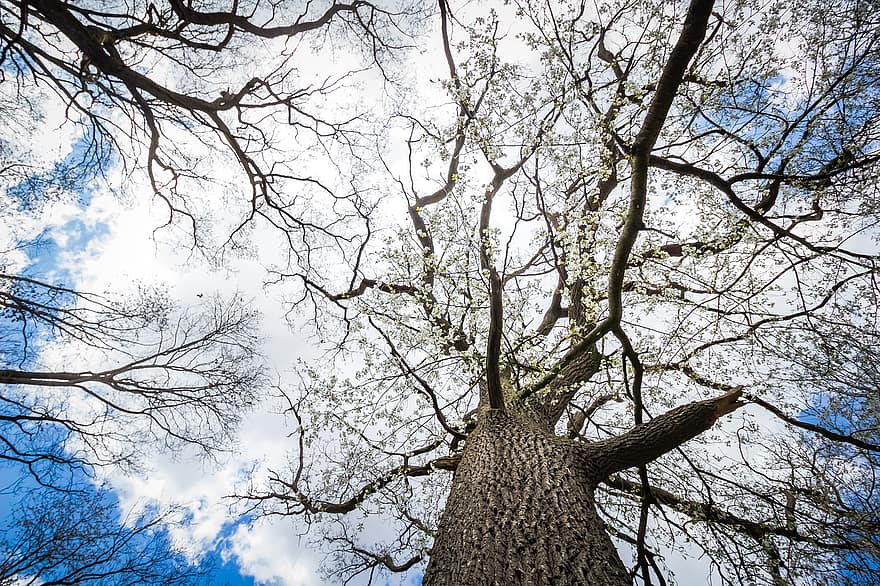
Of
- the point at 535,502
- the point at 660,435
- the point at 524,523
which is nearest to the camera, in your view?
the point at 524,523

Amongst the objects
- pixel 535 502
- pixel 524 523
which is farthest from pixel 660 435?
pixel 524 523

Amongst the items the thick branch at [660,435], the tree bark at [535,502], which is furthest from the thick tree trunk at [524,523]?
the thick branch at [660,435]

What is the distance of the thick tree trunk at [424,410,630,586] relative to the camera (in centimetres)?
189

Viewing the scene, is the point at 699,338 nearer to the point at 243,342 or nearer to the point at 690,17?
the point at 690,17

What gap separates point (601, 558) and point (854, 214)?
13.8 feet

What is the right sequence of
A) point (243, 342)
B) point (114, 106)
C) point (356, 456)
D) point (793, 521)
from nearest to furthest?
point (793, 521)
point (114, 106)
point (356, 456)
point (243, 342)

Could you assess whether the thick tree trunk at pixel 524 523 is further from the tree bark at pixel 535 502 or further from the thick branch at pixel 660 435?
the thick branch at pixel 660 435

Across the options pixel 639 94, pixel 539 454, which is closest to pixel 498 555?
pixel 539 454

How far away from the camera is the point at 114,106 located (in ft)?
15.5

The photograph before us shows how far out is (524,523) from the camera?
2.21 meters

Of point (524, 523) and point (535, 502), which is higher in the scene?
point (535, 502)

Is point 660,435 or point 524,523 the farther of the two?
point 660,435

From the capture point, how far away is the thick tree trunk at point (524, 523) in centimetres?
189

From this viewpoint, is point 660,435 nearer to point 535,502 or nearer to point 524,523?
point 535,502
